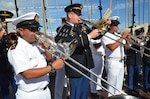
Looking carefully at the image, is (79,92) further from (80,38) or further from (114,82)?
(114,82)

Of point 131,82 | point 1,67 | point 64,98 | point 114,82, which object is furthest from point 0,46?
point 131,82

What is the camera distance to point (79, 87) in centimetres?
364

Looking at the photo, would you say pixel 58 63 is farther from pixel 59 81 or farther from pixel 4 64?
pixel 4 64

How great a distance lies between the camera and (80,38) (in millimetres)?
3576

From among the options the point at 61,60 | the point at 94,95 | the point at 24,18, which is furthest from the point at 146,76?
the point at 24,18

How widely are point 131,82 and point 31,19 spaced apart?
4.01m

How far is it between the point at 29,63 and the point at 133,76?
13.3 ft

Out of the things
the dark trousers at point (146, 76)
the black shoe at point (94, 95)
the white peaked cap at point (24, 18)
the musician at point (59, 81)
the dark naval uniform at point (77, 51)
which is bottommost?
Answer: the black shoe at point (94, 95)

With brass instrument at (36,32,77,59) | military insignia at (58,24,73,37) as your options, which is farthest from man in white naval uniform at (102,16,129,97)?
brass instrument at (36,32,77,59)

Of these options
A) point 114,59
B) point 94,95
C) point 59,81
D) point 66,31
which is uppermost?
point 66,31

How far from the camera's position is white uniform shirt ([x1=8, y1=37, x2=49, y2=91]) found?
242 cm

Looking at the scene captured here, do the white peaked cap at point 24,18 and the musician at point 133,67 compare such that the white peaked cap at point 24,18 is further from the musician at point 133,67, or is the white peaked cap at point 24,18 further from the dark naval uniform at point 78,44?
the musician at point 133,67

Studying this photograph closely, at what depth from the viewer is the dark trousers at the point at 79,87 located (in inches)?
143

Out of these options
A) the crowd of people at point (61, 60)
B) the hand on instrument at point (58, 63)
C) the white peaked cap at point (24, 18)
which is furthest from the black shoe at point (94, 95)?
the white peaked cap at point (24, 18)
